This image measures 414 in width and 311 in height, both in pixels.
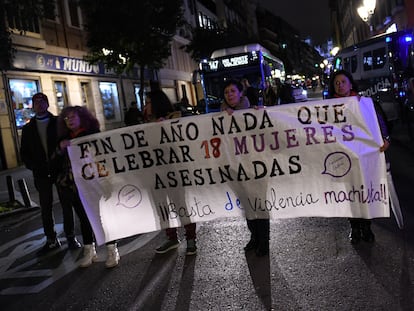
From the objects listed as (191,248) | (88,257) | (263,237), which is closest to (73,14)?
(88,257)

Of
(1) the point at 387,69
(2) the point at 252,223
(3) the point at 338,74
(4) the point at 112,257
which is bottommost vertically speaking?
(4) the point at 112,257

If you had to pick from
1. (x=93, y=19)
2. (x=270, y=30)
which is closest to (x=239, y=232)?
(x=93, y=19)

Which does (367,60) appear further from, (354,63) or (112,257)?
(112,257)

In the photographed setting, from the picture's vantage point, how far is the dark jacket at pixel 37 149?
6.01 metres

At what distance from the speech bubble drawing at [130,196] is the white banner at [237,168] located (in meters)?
0.01

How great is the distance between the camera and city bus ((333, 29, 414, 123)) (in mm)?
13398

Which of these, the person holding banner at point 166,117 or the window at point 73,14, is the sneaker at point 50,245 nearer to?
the person holding banner at point 166,117

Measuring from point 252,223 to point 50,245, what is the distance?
9.23 ft

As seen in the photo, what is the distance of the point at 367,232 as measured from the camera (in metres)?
4.98

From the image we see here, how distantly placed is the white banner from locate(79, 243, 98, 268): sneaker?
1.44 ft

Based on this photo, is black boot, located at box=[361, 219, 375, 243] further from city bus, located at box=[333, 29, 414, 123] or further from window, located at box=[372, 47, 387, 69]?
window, located at box=[372, 47, 387, 69]

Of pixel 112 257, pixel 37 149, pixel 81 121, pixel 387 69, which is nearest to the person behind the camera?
pixel 112 257

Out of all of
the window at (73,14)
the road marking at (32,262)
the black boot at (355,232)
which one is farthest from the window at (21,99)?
the black boot at (355,232)

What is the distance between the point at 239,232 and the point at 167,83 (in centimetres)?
3195
